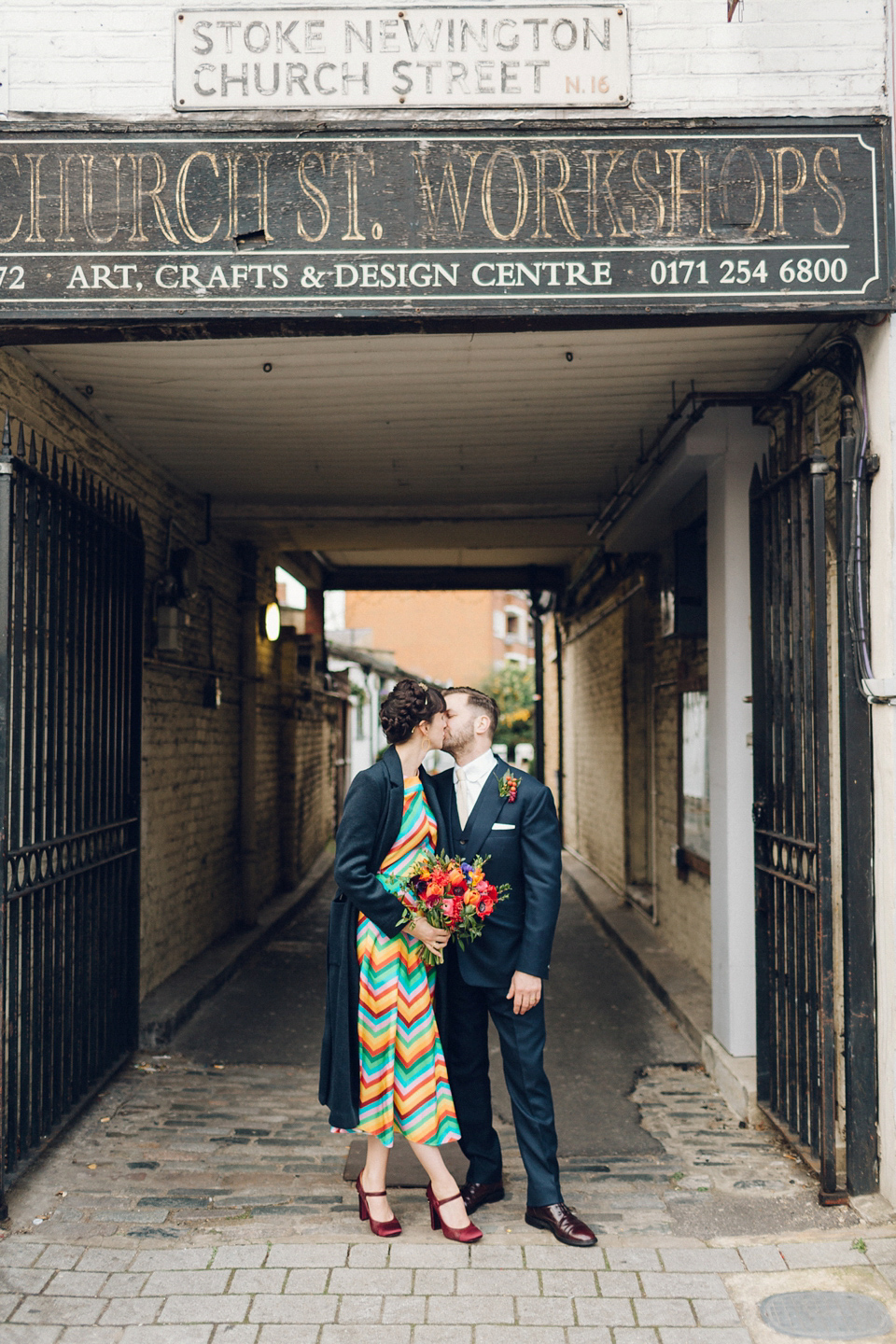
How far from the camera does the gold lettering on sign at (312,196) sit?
363 centimetres

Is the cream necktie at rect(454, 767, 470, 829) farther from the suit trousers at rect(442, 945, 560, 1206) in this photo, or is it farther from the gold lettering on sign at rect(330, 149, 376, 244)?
the gold lettering on sign at rect(330, 149, 376, 244)

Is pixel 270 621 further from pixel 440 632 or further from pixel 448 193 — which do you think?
pixel 440 632

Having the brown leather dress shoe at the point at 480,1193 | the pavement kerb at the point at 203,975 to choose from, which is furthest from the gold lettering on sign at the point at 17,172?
the pavement kerb at the point at 203,975

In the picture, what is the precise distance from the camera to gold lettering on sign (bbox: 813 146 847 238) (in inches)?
143

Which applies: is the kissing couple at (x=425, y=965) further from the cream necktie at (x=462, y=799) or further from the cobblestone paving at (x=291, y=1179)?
the cobblestone paving at (x=291, y=1179)

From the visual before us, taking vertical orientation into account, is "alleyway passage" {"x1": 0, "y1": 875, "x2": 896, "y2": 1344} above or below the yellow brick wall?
below

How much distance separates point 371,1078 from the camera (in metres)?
3.58

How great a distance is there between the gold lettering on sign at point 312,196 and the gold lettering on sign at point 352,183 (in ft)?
0.22

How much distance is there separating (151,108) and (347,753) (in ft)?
55.8

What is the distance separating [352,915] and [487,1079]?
2.83 feet

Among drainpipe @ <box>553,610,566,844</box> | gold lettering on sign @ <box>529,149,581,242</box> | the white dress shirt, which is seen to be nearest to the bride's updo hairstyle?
the white dress shirt

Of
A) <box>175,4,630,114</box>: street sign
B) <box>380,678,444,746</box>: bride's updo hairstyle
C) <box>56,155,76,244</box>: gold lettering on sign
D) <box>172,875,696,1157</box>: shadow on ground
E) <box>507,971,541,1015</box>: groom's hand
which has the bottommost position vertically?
<box>172,875,696,1157</box>: shadow on ground

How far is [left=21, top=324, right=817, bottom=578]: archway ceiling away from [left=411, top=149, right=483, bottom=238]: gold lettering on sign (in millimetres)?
572

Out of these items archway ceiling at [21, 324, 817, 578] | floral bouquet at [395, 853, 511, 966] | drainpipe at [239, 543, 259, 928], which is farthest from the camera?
drainpipe at [239, 543, 259, 928]
